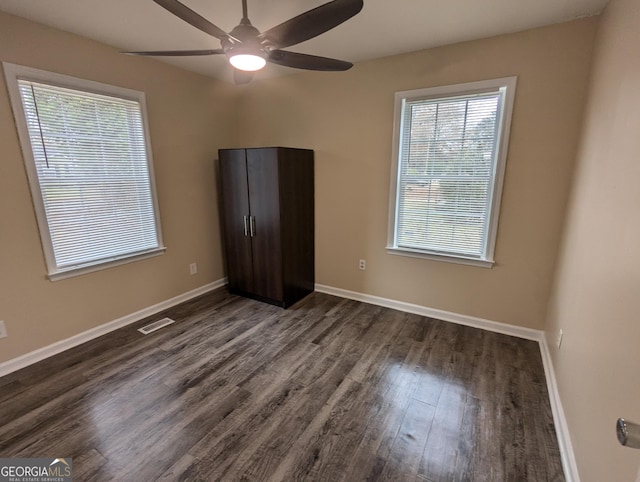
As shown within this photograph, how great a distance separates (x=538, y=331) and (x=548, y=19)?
2.46m

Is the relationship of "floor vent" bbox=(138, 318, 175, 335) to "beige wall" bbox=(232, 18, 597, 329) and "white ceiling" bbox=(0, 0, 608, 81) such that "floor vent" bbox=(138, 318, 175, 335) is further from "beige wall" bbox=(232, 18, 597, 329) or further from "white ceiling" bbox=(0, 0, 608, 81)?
"white ceiling" bbox=(0, 0, 608, 81)

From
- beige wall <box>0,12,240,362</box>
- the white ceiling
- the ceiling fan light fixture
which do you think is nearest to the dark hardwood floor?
beige wall <box>0,12,240,362</box>

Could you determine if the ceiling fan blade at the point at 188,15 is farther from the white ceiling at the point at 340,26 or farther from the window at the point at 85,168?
the window at the point at 85,168

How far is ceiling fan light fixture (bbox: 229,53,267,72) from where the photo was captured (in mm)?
1688

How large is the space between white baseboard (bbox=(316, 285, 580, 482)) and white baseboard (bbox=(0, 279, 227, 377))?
166cm

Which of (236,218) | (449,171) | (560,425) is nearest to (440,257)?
(449,171)

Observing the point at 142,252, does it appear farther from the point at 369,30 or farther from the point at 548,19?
the point at 548,19

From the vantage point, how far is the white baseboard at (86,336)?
2.27 meters

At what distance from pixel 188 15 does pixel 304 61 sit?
74 centimetres

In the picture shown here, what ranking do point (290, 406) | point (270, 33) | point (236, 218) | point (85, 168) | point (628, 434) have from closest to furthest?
point (628, 434) → point (270, 33) → point (290, 406) → point (85, 168) → point (236, 218)

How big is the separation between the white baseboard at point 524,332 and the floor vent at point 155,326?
1721 mm

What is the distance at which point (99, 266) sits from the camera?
2.67 meters

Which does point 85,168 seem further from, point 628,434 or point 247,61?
point 628,434

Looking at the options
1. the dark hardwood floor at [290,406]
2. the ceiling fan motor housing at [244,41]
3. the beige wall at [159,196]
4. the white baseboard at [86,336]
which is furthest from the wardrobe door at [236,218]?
the ceiling fan motor housing at [244,41]
